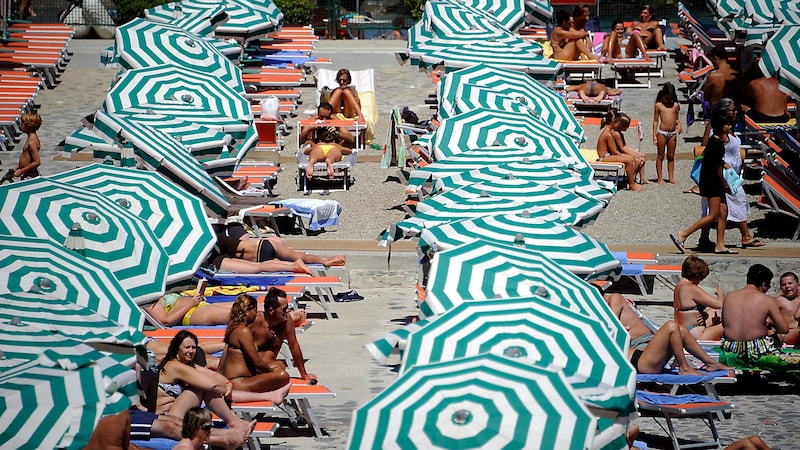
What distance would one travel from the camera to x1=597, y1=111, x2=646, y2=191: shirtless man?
15305 mm

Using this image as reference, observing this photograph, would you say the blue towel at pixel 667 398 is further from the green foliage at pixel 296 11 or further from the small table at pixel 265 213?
the green foliage at pixel 296 11

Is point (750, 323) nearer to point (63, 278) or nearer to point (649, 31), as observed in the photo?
point (63, 278)

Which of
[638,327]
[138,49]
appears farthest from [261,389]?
[138,49]

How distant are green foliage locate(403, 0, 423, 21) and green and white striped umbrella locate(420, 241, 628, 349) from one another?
17.4 m

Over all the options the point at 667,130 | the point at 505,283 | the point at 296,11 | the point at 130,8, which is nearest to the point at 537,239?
the point at 505,283

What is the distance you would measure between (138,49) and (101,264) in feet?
25.2

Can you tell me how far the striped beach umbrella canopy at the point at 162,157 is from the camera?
1119 cm

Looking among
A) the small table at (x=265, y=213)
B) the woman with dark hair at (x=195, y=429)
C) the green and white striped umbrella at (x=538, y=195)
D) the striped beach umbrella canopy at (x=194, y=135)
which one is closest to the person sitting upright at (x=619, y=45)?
the small table at (x=265, y=213)

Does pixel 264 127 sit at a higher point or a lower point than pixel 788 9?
lower

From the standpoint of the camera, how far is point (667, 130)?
615 inches

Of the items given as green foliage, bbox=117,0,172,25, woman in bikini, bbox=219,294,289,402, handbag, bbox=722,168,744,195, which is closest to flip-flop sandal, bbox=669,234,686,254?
handbag, bbox=722,168,744,195

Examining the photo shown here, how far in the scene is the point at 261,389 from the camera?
8.53 m

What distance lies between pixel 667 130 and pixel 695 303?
565cm

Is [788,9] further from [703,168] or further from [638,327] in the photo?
[638,327]
